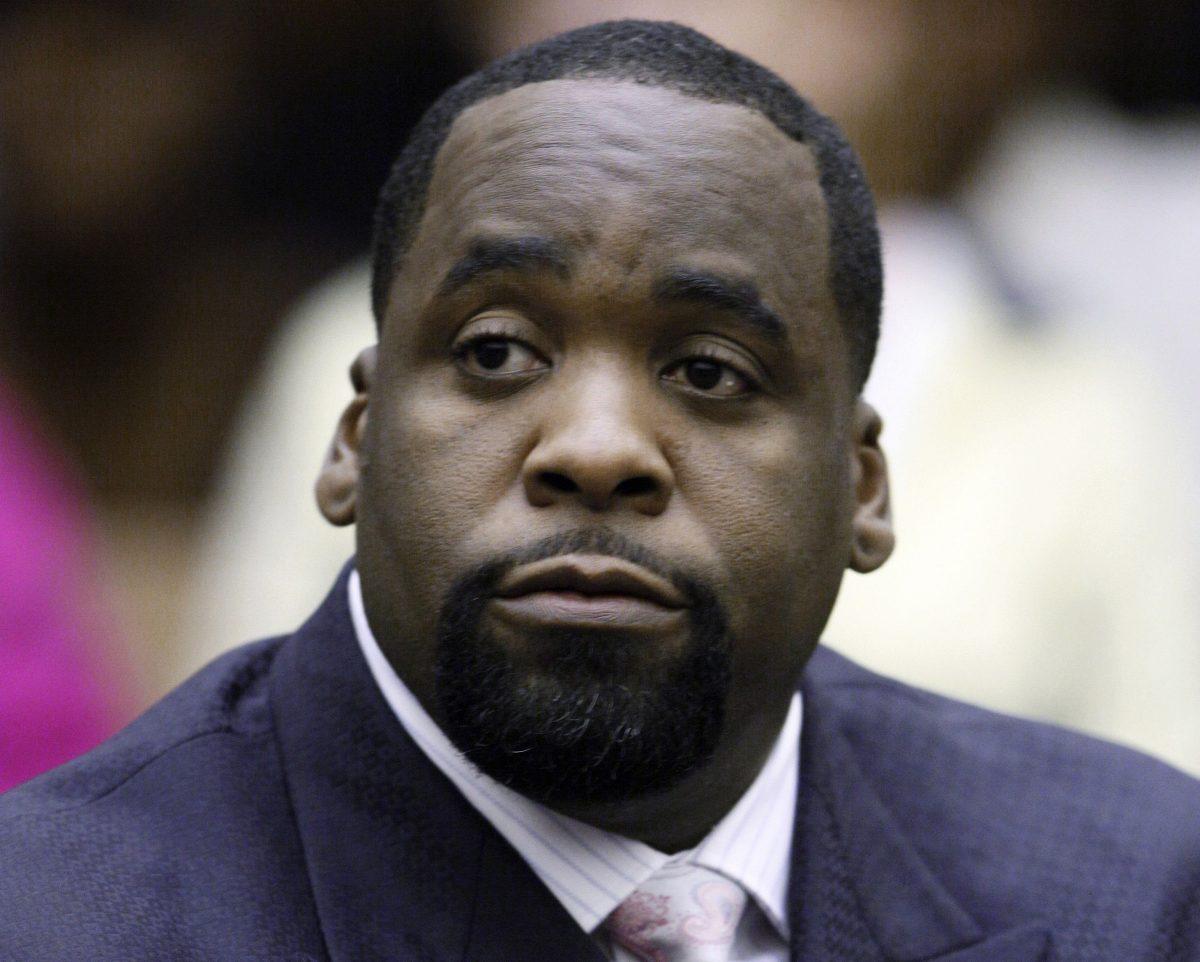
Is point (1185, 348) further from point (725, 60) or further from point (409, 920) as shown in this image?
point (409, 920)

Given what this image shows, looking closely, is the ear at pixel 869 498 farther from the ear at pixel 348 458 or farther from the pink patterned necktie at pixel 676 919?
the ear at pixel 348 458

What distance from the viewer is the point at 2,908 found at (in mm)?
2557

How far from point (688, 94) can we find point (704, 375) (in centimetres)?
44

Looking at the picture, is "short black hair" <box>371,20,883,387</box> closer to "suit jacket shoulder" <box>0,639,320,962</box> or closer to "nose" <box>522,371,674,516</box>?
"nose" <box>522,371,674,516</box>

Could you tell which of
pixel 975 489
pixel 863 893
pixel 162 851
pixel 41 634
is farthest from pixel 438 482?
pixel 975 489

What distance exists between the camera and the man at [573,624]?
8.64 ft

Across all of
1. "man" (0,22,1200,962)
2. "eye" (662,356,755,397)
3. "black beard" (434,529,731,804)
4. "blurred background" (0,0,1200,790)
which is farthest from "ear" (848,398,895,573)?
"blurred background" (0,0,1200,790)

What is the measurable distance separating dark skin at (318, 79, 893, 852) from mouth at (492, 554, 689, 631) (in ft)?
0.04

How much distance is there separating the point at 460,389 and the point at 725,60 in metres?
0.70

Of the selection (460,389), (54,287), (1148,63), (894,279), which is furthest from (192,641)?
(1148,63)

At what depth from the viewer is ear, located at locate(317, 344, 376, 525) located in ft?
10.1

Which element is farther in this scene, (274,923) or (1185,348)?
(1185,348)

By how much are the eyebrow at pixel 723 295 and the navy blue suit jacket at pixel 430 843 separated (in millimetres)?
752

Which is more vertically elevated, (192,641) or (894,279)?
(894,279)
